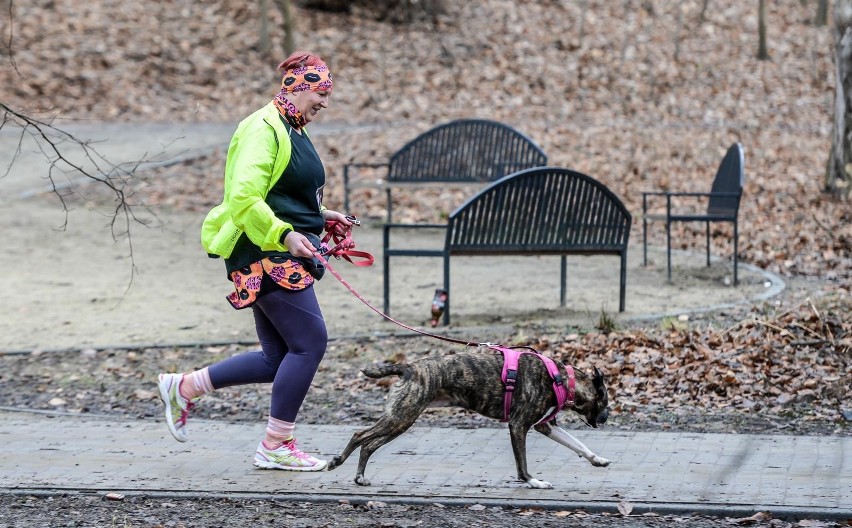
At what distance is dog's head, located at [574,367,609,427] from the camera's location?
5.61m

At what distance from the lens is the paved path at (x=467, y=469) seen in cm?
525

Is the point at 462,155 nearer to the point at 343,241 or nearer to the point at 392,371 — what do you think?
the point at 343,241

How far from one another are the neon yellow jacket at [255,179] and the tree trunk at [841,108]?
39.5 ft

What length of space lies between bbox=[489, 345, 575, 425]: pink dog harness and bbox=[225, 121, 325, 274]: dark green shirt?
3.41 ft

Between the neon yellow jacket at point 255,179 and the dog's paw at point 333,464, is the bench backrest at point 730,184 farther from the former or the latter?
the neon yellow jacket at point 255,179

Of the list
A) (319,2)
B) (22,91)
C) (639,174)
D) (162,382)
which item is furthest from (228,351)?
(319,2)

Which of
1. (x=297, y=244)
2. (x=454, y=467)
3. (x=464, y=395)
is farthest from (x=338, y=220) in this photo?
(x=454, y=467)

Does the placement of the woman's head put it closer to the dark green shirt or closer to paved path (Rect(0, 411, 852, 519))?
the dark green shirt

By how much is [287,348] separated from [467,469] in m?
1.04

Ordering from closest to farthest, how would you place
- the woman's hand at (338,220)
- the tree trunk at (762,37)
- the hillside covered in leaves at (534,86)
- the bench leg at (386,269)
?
the woman's hand at (338,220)
the bench leg at (386,269)
the hillside covered in leaves at (534,86)
the tree trunk at (762,37)

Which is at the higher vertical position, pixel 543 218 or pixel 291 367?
pixel 543 218

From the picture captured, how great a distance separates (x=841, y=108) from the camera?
637 inches

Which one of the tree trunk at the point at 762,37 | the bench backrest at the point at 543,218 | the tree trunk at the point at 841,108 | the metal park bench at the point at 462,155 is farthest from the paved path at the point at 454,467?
the tree trunk at the point at 762,37

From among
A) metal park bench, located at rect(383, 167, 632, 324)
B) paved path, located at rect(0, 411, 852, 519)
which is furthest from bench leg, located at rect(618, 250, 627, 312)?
paved path, located at rect(0, 411, 852, 519)
